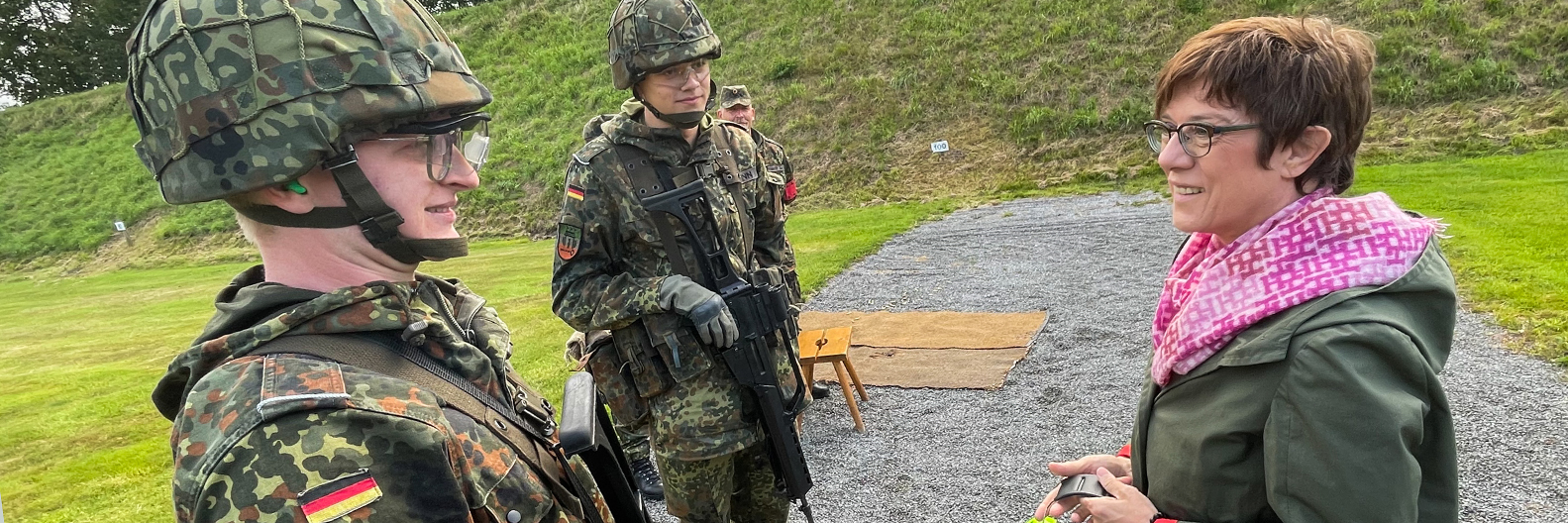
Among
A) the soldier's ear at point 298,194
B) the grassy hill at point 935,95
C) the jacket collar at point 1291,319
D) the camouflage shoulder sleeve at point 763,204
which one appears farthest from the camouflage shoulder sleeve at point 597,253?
the grassy hill at point 935,95

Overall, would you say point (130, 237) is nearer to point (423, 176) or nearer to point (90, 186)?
point (90, 186)

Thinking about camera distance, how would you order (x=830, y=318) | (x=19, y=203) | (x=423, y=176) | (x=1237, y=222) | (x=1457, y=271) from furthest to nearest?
(x=19, y=203)
(x=830, y=318)
(x=1457, y=271)
(x=1237, y=222)
(x=423, y=176)

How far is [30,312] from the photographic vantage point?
48.5ft

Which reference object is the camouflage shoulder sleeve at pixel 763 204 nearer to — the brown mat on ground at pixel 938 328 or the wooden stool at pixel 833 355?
the wooden stool at pixel 833 355

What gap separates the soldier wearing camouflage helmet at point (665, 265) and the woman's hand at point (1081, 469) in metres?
1.36

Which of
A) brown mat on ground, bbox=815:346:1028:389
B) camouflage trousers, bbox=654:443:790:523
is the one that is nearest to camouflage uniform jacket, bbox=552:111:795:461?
camouflage trousers, bbox=654:443:790:523

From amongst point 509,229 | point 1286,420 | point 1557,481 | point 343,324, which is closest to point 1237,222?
point 1286,420

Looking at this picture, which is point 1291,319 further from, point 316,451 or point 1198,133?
point 316,451

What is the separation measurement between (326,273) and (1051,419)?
464cm

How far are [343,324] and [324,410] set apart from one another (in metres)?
0.22

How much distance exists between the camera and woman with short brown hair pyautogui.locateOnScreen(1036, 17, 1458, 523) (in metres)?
1.41

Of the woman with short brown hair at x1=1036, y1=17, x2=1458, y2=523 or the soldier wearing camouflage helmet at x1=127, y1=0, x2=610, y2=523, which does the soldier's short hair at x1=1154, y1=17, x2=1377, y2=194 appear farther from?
the soldier wearing camouflage helmet at x1=127, y1=0, x2=610, y2=523

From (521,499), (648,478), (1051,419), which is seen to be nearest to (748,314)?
(521,499)

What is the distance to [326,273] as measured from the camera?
4.79 ft
